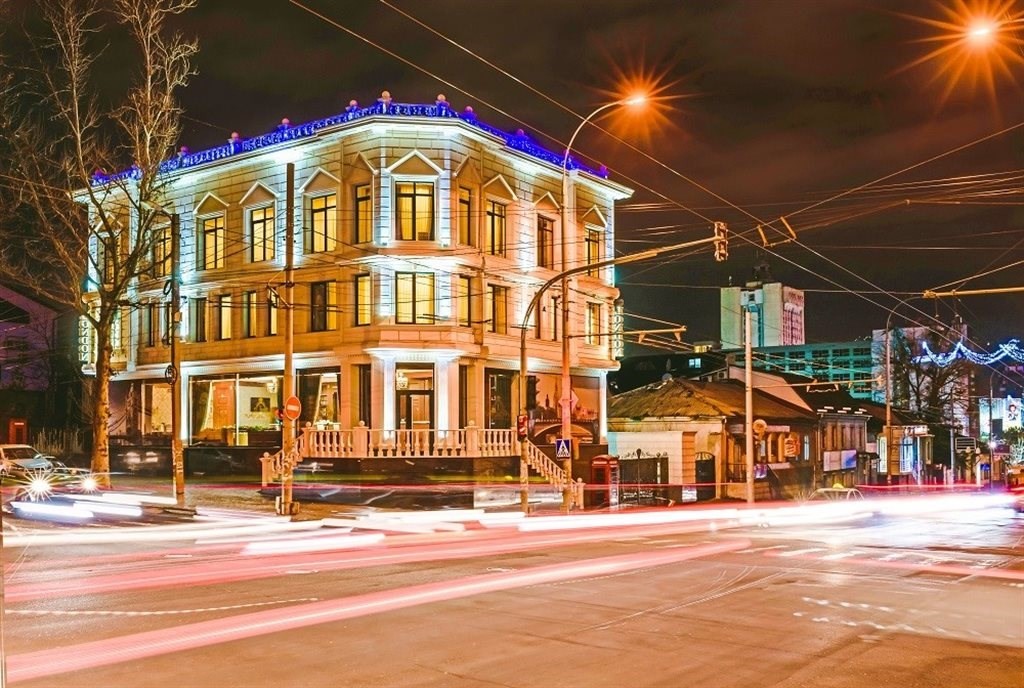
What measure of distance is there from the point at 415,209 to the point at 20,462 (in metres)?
15.9

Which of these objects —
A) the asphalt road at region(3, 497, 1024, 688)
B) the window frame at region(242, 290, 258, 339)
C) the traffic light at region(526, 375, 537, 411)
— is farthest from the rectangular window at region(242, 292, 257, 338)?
the asphalt road at region(3, 497, 1024, 688)

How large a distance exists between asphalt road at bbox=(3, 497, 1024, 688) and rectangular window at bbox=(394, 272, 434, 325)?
1451cm

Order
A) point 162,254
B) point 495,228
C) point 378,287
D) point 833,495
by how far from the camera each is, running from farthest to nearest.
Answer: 1. point 162,254
2. point 833,495
3. point 495,228
4. point 378,287

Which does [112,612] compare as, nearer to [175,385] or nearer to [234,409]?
[175,385]

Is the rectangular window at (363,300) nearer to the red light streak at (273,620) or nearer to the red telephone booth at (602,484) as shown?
the red telephone booth at (602,484)

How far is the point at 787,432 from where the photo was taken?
47.9 m

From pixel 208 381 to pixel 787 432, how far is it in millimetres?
27725

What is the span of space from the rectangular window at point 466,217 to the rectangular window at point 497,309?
209 cm

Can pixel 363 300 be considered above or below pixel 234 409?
above

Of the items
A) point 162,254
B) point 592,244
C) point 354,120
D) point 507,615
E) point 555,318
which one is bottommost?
point 507,615

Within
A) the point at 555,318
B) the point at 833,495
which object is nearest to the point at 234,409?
the point at 555,318

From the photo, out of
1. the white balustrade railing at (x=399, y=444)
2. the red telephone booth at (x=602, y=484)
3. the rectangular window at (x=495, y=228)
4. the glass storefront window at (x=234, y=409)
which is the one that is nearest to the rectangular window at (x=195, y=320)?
the glass storefront window at (x=234, y=409)

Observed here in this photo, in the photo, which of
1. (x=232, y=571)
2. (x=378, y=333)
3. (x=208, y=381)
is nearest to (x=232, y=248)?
(x=208, y=381)

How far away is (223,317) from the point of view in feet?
129
